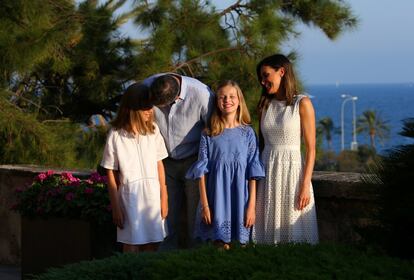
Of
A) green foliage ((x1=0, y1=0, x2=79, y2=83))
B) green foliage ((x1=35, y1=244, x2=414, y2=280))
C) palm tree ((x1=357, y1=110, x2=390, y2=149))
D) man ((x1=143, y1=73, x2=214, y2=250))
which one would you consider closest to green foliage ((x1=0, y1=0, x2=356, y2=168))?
green foliage ((x1=0, y1=0, x2=79, y2=83))

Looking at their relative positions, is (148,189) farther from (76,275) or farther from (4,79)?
(4,79)

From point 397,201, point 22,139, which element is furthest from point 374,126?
point 397,201

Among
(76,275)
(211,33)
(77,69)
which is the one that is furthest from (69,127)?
(76,275)

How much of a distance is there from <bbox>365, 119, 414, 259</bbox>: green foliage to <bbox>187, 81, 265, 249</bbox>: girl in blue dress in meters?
1.65

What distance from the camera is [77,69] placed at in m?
11.7

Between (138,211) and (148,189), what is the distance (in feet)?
0.48

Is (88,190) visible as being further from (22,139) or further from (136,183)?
(22,139)

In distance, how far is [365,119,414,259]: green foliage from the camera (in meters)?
3.46

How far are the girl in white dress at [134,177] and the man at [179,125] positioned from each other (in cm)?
11

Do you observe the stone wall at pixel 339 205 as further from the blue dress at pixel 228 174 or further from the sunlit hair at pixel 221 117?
the sunlit hair at pixel 221 117

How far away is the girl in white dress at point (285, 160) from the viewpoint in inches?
204

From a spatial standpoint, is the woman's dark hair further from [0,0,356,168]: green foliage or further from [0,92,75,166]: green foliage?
[0,0,356,168]: green foliage

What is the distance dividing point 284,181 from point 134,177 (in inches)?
36.0

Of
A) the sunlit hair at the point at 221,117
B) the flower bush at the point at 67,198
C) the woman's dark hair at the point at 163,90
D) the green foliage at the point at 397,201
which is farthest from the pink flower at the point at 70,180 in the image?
the green foliage at the point at 397,201
